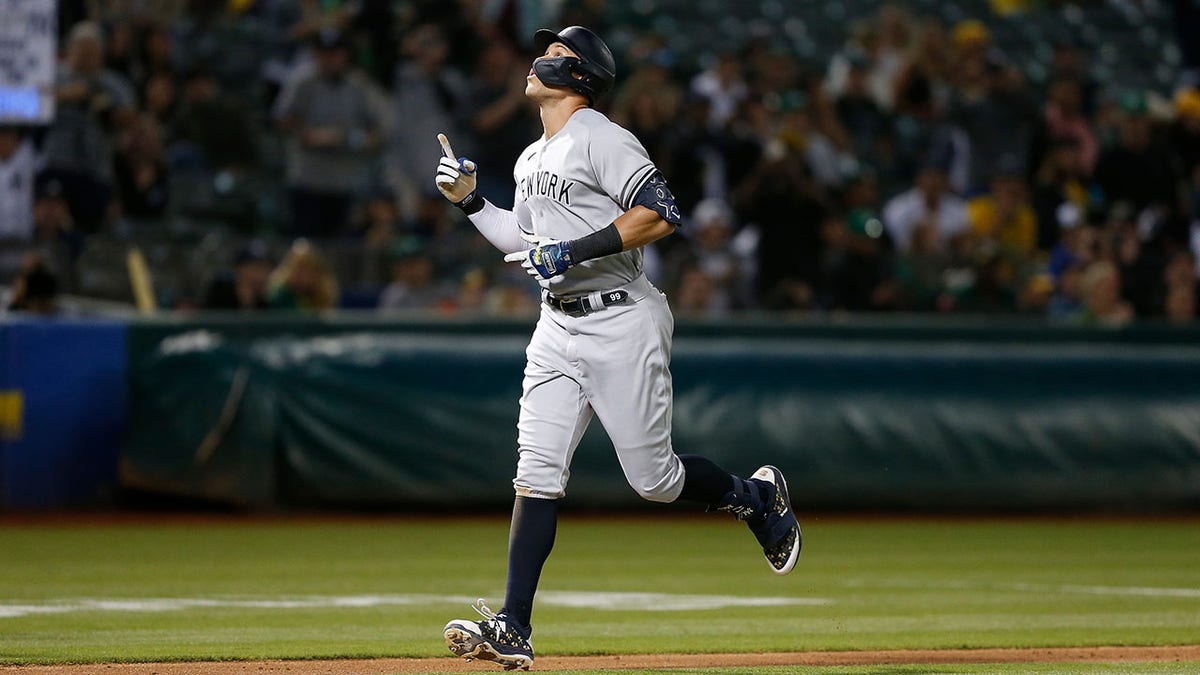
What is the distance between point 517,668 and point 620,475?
642 centimetres

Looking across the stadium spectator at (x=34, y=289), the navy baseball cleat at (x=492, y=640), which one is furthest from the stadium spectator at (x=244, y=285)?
the navy baseball cleat at (x=492, y=640)

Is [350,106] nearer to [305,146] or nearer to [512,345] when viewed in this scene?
[305,146]

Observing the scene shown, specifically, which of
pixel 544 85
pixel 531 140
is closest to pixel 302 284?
pixel 531 140

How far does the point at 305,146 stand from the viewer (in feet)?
43.5

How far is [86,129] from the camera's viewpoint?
1252 cm

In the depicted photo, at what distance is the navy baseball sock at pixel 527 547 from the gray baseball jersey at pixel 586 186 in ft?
2.18

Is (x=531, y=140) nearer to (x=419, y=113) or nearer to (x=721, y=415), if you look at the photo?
(x=419, y=113)

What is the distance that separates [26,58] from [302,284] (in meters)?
2.37

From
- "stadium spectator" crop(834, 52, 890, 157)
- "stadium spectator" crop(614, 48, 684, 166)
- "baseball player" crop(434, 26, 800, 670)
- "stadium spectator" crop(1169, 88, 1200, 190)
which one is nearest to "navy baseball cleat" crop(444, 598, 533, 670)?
"baseball player" crop(434, 26, 800, 670)

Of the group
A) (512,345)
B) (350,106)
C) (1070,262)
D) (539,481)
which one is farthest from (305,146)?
(539,481)

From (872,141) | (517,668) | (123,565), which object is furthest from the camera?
(872,141)

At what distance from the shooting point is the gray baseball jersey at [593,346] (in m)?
5.29

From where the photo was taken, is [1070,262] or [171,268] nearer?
[171,268]

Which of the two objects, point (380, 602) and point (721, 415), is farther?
point (721, 415)
